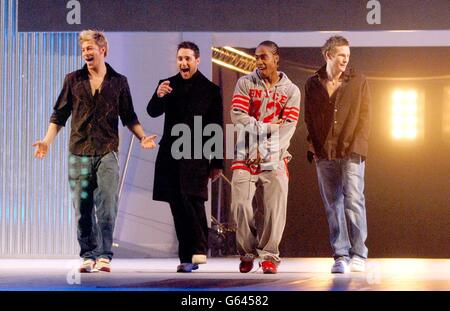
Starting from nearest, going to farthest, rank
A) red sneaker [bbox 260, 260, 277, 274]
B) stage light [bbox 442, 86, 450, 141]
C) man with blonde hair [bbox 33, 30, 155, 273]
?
red sneaker [bbox 260, 260, 277, 274]
man with blonde hair [bbox 33, 30, 155, 273]
stage light [bbox 442, 86, 450, 141]

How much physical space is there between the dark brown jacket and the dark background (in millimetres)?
1874

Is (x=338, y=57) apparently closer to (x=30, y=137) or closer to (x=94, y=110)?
(x=94, y=110)

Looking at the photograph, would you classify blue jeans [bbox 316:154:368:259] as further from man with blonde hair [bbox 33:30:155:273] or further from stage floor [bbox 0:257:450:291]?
man with blonde hair [bbox 33:30:155:273]

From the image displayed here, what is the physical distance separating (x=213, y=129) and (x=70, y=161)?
A: 1.10 m

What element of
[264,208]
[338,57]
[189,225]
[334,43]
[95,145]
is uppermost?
[334,43]

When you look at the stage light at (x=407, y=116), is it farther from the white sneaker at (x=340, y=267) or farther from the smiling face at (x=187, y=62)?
the smiling face at (x=187, y=62)

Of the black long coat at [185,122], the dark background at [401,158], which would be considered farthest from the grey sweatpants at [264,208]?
the dark background at [401,158]

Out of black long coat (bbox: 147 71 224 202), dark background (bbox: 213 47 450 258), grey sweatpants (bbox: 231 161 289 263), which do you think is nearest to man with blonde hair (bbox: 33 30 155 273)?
black long coat (bbox: 147 71 224 202)

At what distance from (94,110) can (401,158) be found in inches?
132

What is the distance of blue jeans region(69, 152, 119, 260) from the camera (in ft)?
25.8

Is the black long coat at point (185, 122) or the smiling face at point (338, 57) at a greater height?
the smiling face at point (338, 57)

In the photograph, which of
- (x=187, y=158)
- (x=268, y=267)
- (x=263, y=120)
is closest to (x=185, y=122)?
(x=187, y=158)

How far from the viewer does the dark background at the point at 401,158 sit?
392 inches

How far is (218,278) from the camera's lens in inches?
288
